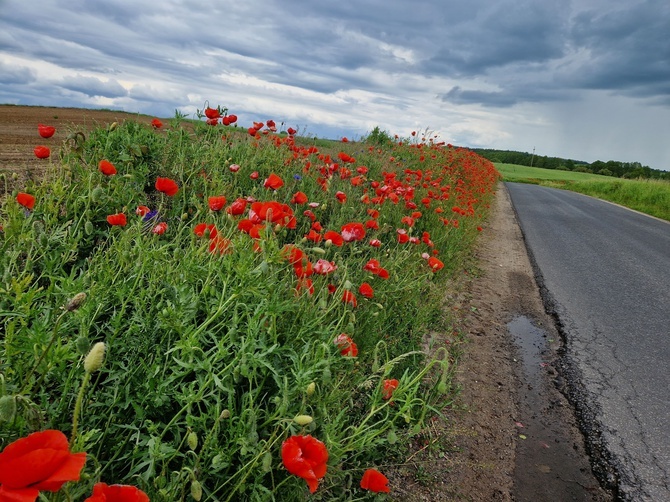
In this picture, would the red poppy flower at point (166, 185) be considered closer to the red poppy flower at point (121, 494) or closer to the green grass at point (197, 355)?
the green grass at point (197, 355)

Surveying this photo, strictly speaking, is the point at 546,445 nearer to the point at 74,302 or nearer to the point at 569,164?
the point at 74,302

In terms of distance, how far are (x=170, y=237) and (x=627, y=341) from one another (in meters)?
4.24

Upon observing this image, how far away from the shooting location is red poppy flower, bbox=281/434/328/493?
1.39 meters

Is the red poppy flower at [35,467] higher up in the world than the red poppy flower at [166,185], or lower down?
lower down

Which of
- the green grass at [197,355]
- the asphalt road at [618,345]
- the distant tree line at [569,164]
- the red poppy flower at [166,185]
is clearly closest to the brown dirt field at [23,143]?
the green grass at [197,355]

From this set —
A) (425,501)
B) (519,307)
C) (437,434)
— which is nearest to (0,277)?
(425,501)

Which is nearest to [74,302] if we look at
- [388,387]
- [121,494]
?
[121,494]

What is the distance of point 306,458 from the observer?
1.47 meters

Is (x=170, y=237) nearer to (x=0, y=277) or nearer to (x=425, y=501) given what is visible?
(x=0, y=277)

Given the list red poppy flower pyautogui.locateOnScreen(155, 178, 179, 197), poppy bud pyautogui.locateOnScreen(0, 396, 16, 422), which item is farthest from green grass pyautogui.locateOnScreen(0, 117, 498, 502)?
red poppy flower pyautogui.locateOnScreen(155, 178, 179, 197)

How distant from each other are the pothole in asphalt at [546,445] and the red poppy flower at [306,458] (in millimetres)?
1567

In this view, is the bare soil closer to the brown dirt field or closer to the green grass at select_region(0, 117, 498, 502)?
the brown dirt field

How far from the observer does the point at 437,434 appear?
2861mm

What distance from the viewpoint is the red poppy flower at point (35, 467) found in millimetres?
806
